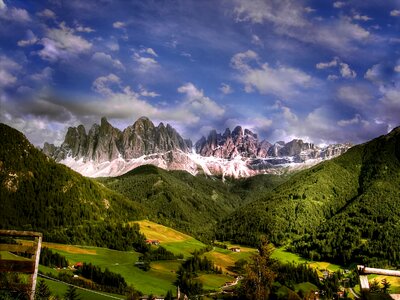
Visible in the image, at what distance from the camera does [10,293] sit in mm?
20422

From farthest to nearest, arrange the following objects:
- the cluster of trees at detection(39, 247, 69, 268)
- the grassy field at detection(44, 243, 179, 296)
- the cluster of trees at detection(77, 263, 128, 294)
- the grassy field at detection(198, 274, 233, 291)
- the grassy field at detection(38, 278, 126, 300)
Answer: the grassy field at detection(198, 274, 233, 291) < the cluster of trees at detection(39, 247, 69, 268) < the grassy field at detection(44, 243, 179, 296) < the cluster of trees at detection(77, 263, 128, 294) < the grassy field at detection(38, 278, 126, 300)

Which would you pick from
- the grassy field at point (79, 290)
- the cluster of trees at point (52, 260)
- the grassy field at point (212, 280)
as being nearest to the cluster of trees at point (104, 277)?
the cluster of trees at point (52, 260)

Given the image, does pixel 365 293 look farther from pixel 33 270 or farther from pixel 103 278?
pixel 103 278

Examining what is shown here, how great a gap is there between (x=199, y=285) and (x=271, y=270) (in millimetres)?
106683

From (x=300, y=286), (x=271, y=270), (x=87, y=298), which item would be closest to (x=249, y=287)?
(x=271, y=270)

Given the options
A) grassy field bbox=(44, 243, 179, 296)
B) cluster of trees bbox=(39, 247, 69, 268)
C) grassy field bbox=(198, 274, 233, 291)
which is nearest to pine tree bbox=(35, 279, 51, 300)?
grassy field bbox=(44, 243, 179, 296)

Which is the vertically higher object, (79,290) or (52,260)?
(52,260)

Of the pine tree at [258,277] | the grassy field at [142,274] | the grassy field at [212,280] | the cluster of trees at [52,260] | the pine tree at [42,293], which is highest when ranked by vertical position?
the pine tree at [42,293]

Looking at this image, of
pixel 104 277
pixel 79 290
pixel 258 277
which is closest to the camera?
pixel 258 277

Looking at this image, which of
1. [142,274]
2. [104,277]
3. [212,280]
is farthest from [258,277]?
[212,280]

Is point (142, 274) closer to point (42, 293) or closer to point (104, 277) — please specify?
point (104, 277)

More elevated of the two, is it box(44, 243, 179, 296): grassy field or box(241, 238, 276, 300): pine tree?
box(241, 238, 276, 300): pine tree

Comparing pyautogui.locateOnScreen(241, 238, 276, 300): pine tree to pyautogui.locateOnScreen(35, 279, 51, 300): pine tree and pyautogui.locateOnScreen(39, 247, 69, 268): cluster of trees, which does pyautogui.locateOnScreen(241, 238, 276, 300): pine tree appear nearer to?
pyautogui.locateOnScreen(35, 279, 51, 300): pine tree

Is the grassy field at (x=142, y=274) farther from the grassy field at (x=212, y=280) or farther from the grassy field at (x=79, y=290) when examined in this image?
the grassy field at (x=79, y=290)
